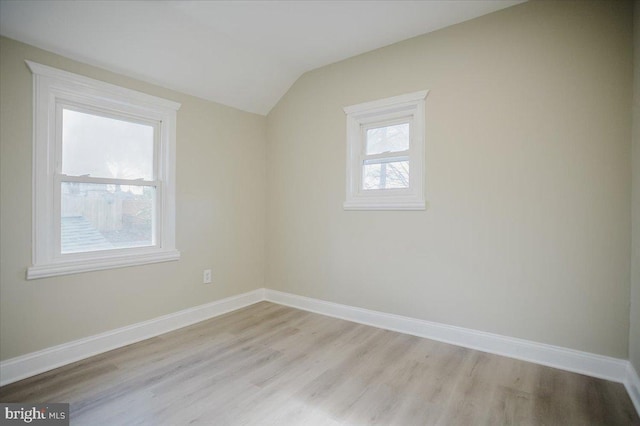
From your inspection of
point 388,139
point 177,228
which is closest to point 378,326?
point 388,139

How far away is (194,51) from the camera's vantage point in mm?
2758

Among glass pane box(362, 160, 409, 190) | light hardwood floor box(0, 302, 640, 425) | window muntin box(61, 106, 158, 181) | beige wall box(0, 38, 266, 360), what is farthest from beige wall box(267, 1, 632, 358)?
window muntin box(61, 106, 158, 181)

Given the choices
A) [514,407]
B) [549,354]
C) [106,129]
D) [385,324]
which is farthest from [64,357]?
[549,354]

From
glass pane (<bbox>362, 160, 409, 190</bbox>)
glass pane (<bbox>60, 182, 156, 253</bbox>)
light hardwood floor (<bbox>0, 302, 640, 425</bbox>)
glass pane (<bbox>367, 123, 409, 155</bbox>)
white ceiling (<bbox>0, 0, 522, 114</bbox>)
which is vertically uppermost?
white ceiling (<bbox>0, 0, 522, 114</bbox>)

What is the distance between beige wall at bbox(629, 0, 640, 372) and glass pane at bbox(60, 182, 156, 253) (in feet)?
12.1

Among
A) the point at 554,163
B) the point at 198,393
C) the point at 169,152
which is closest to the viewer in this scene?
the point at 198,393

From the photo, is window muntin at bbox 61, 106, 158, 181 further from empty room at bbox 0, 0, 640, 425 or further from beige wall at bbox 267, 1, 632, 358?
beige wall at bbox 267, 1, 632, 358

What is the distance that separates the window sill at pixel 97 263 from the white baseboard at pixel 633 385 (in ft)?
11.6

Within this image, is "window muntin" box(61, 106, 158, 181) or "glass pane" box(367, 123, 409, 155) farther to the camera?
"glass pane" box(367, 123, 409, 155)

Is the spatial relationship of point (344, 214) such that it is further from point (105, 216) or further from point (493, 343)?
point (105, 216)

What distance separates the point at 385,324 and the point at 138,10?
10.9ft

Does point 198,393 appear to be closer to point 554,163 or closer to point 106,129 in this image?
point 106,129

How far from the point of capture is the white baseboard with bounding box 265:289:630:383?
210cm

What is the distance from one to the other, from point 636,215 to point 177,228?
11.7ft
